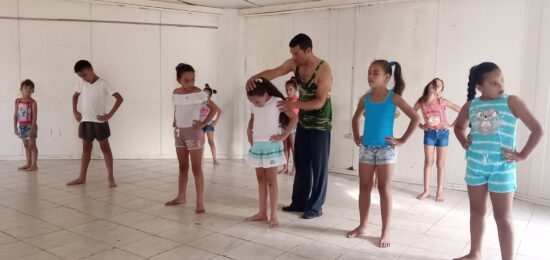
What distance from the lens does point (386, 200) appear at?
131 inches

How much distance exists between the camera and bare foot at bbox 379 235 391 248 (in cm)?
A: 332

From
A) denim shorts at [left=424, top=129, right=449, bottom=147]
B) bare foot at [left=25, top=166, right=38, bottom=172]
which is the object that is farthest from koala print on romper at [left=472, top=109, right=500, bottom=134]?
bare foot at [left=25, top=166, right=38, bottom=172]

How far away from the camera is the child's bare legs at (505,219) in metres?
2.69

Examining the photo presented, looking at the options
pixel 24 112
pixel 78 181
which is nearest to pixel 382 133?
pixel 78 181

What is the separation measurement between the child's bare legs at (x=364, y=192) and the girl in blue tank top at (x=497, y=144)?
2.55 feet

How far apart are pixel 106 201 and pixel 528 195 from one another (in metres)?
4.85

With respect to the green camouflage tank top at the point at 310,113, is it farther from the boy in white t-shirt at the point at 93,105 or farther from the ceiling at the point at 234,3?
the ceiling at the point at 234,3

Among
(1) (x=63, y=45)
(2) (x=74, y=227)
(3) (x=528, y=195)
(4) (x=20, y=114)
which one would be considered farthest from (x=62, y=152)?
(3) (x=528, y=195)

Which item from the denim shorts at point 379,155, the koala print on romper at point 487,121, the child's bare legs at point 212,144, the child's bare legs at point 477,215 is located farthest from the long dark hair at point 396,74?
the child's bare legs at point 212,144

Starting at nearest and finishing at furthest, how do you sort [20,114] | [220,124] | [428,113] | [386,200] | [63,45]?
1. [386,200]
2. [428,113]
3. [20,114]
4. [63,45]
5. [220,124]

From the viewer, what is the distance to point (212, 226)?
3.76 meters

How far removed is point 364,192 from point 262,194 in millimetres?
976

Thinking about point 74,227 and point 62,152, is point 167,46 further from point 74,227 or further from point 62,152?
point 74,227

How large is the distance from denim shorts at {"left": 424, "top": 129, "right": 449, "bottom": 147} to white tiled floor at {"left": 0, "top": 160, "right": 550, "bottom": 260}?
0.69 meters
